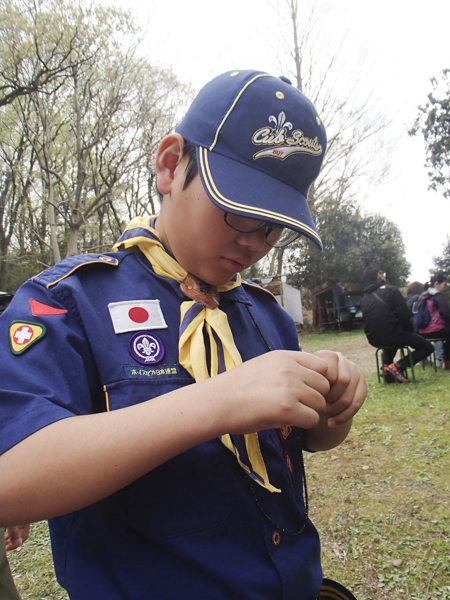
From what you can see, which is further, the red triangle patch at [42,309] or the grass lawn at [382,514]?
the grass lawn at [382,514]

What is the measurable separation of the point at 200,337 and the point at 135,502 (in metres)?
0.40

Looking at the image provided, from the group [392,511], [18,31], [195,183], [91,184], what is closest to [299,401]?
[195,183]

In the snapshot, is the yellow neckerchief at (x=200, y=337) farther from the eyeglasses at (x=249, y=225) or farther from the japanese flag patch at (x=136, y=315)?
the eyeglasses at (x=249, y=225)

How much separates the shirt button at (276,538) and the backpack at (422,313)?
22.1ft

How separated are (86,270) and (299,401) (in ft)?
2.09

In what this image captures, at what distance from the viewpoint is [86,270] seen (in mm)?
1090

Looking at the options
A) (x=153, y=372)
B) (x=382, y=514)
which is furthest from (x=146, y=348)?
(x=382, y=514)

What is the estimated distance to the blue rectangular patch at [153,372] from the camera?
0.98 meters

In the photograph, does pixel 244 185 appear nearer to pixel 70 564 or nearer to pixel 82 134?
pixel 70 564

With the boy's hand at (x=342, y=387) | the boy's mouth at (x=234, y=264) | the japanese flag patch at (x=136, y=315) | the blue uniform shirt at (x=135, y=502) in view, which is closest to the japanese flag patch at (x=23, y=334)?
the blue uniform shirt at (x=135, y=502)

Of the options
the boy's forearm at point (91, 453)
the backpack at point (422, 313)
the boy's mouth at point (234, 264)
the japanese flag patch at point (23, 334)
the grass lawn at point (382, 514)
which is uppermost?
the boy's mouth at point (234, 264)

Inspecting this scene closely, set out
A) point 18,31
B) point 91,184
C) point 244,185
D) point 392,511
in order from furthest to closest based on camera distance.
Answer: point 91,184 → point 18,31 → point 392,511 → point 244,185

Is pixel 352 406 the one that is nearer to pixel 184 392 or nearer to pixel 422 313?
pixel 184 392

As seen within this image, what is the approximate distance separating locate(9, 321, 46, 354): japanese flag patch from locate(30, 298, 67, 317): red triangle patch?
31 mm
